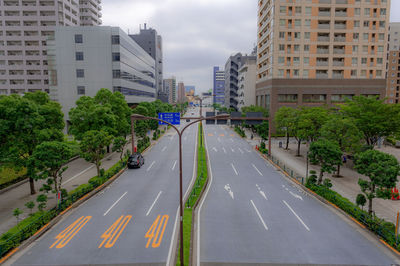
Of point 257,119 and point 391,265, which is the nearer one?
point 391,265

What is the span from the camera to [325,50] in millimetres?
60750

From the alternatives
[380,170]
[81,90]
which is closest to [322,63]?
[380,170]

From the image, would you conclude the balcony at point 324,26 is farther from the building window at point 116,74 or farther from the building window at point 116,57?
the building window at point 116,74

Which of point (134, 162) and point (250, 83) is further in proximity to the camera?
point (250, 83)

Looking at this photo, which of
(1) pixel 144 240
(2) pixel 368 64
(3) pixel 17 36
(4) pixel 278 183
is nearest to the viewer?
(1) pixel 144 240

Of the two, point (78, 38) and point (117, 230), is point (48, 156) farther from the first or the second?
point (78, 38)

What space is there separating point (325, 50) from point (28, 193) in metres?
65.6

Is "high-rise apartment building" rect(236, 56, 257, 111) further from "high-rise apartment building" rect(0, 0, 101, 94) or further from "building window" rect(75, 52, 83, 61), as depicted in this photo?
"high-rise apartment building" rect(0, 0, 101, 94)

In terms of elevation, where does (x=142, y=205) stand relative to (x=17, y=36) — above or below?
below

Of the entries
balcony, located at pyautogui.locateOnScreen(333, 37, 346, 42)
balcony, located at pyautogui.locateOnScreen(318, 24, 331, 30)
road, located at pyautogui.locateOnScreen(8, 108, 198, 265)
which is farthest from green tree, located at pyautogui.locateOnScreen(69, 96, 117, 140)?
balcony, located at pyautogui.locateOnScreen(333, 37, 346, 42)

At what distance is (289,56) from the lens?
2394 inches

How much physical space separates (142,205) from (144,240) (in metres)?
6.24

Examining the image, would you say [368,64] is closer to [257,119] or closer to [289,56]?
[289,56]

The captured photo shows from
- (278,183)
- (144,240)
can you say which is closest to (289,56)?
(278,183)
